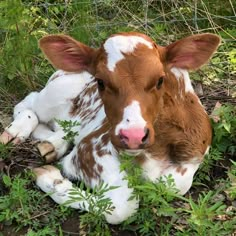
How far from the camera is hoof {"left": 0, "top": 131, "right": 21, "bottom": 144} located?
17.2 feet

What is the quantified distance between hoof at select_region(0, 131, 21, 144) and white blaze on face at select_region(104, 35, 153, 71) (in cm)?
146

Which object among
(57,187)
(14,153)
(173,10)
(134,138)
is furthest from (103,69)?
(173,10)

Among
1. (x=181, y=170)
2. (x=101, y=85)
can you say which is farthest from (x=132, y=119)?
(x=181, y=170)

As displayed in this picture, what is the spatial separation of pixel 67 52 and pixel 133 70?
62 centimetres

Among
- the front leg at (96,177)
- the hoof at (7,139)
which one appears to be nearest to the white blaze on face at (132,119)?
the front leg at (96,177)

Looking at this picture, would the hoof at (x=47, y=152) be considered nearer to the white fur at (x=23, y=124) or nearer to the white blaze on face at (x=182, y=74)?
the white fur at (x=23, y=124)

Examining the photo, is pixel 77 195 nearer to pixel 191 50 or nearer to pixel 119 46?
pixel 119 46

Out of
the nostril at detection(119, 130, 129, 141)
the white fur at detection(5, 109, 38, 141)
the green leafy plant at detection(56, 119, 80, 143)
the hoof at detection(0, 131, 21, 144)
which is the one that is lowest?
the white fur at detection(5, 109, 38, 141)

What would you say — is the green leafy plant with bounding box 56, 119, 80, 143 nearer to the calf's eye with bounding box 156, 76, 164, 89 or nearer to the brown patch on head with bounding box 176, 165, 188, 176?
the brown patch on head with bounding box 176, 165, 188, 176

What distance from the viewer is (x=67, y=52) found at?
4.35 m

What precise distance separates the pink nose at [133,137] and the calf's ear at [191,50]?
2.14 ft

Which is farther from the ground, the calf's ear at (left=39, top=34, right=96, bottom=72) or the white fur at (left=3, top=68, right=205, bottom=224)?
the calf's ear at (left=39, top=34, right=96, bottom=72)

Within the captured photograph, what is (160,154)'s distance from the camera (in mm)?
4305

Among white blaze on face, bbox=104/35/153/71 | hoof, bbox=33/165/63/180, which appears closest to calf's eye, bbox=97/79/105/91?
white blaze on face, bbox=104/35/153/71
